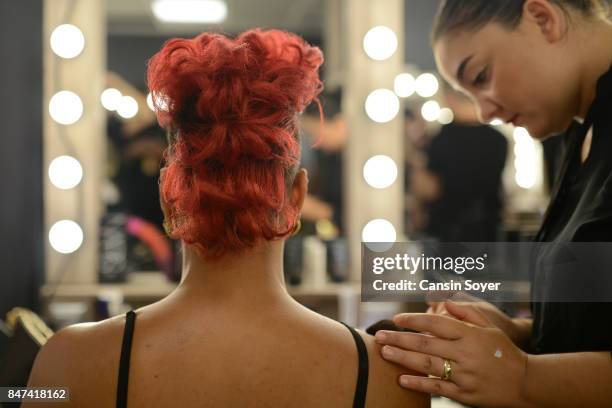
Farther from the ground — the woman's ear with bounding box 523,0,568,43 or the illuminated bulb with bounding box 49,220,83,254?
the woman's ear with bounding box 523,0,568,43

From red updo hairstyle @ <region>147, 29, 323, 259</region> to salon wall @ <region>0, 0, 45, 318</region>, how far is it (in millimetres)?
809

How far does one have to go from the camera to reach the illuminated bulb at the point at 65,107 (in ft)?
4.92

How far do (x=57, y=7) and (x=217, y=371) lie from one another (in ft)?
3.97

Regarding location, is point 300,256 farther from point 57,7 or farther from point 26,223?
point 57,7

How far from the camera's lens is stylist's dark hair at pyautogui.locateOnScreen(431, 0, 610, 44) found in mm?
772

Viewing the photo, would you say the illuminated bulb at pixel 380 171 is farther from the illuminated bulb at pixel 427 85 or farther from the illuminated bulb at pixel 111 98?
the illuminated bulb at pixel 111 98

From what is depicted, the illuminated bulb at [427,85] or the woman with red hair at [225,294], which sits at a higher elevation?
the illuminated bulb at [427,85]

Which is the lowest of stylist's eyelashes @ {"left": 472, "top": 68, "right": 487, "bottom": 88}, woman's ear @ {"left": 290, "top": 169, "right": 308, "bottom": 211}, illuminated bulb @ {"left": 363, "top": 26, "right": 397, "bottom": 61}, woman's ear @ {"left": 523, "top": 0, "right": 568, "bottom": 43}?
woman's ear @ {"left": 290, "top": 169, "right": 308, "bottom": 211}

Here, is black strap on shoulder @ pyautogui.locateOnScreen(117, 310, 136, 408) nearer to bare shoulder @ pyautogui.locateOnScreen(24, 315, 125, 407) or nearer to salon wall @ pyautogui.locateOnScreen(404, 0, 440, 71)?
bare shoulder @ pyautogui.locateOnScreen(24, 315, 125, 407)

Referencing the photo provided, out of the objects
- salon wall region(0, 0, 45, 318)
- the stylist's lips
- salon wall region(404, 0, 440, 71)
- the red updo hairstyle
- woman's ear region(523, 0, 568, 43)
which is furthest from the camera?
salon wall region(404, 0, 440, 71)

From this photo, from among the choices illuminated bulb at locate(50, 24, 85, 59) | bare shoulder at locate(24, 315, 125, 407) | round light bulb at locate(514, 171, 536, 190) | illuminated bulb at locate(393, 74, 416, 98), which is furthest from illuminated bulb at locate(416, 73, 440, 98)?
bare shoulder at locate(24, 315, 125, 407)

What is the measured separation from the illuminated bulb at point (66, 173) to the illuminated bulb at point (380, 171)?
27.8 inches

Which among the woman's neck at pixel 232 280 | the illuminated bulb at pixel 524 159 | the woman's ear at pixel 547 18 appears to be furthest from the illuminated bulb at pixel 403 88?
the woman's neck at pixel 232 280

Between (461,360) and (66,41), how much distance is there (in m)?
1.26
